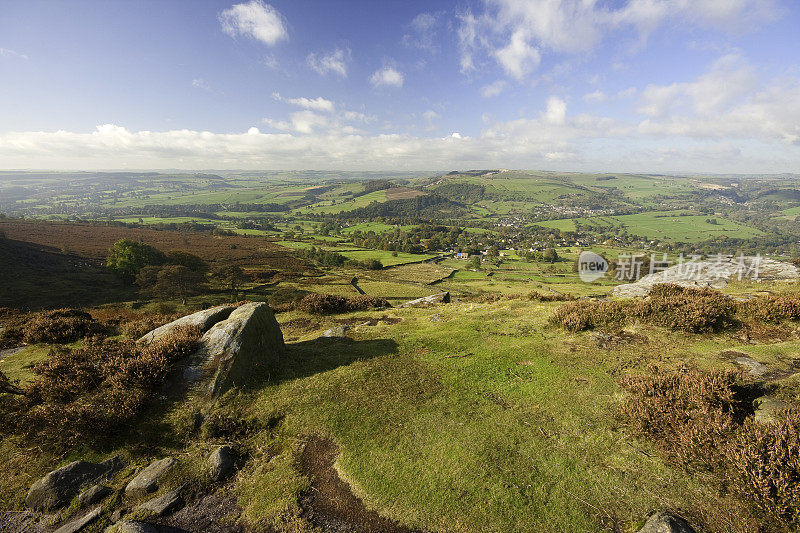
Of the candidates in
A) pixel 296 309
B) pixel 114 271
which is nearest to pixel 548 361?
pixel 296 309

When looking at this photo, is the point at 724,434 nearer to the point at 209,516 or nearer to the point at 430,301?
the point at 209,516

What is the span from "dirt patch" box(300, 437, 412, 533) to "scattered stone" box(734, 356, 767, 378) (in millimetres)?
12608

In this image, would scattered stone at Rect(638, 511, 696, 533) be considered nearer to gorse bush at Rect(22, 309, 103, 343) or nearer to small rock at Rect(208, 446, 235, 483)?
small rock at Rect(208, 446, 235, 483)

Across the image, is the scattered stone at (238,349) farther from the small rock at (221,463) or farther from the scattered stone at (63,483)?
the scattered stone at (63,483)

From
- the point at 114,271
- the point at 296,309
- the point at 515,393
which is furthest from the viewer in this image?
the point at 114,271

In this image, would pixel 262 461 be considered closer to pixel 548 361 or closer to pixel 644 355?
pixel 548 361

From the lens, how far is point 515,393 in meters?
10.5

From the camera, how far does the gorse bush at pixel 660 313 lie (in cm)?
1374

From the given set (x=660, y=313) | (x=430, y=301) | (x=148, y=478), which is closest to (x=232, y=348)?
(x=148, y=478)

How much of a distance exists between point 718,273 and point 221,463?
5207 centimetres

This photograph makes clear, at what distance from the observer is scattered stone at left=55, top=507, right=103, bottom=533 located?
21.2ft

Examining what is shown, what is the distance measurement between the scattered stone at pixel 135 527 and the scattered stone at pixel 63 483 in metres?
2.28

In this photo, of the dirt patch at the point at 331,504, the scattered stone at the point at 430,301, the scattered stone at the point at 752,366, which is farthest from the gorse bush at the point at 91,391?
the scattered stone at the point at 752,366

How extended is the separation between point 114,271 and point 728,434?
77.8 m
